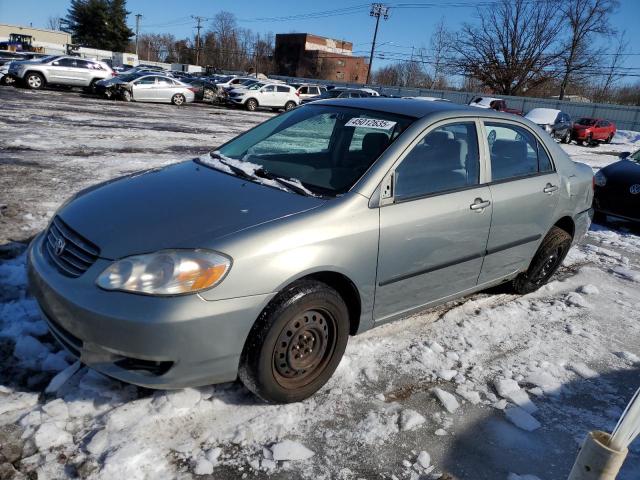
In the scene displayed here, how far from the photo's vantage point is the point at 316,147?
12.2ft

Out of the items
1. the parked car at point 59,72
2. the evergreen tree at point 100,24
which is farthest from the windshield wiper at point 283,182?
the evergreen tree at point 100,24

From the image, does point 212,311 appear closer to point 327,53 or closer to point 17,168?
point 17,168

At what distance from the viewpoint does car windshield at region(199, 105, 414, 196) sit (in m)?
3.14

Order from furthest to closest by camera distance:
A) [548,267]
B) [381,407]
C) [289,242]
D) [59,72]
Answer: [59,72], [548,267], [381,407], [289,242]

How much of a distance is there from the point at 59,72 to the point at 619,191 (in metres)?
24.0

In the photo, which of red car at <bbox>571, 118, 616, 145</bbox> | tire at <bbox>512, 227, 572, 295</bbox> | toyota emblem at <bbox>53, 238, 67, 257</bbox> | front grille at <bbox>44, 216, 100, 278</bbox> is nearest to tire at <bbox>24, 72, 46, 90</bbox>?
front grille at <bbox>44, 216, 100, 278</bbox>

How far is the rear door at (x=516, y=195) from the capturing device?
3729mm

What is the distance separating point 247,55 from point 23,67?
259ft

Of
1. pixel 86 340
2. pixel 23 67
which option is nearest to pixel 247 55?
pixel 23 67

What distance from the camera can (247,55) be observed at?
96.6m

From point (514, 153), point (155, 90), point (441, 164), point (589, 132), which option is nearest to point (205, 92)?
point (155, 90)

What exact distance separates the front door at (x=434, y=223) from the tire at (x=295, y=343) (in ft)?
1.21

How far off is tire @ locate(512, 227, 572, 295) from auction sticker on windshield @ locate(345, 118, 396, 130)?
200 cm

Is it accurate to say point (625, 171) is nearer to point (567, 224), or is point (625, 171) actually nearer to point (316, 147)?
point (567, 224)
